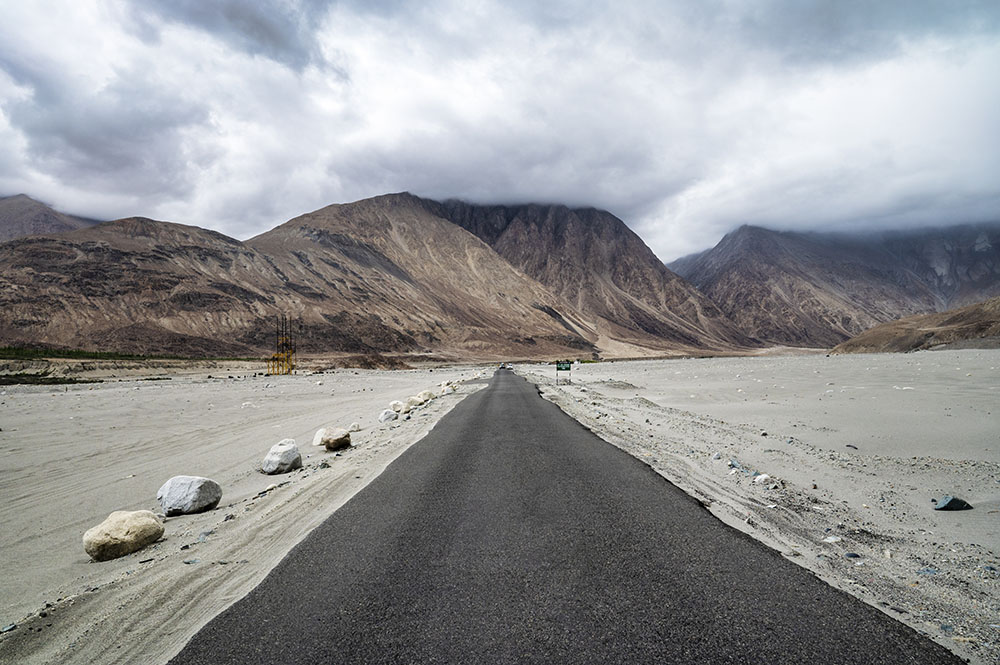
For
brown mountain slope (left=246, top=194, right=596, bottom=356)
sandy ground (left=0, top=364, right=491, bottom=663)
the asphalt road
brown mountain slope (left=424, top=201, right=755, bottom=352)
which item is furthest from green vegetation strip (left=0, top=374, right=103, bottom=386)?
brown mountain slope (left=424, top=201, right=755, bottom=352)

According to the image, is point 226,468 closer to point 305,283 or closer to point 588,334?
point 305,283

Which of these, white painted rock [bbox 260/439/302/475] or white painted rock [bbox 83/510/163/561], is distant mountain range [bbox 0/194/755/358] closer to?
white painted rock [bbox 260/439/302/475]

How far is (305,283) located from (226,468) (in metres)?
111

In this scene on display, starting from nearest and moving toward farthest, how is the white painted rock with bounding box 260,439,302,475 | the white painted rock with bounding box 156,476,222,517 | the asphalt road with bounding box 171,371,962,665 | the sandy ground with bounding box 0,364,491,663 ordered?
the asphalt road with bounding box 171,371,962,665, the sandy ground with bounding box 0,364,491,663, the white painted rock with bounding box 156,476,222,517, the white painted rock with bounding box 260,439,302,475

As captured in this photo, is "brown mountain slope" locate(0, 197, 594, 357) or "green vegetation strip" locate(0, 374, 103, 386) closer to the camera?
"green vegetation strip" locate(0, 374, 103, 386)

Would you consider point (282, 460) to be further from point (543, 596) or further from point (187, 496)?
point (543, 596)

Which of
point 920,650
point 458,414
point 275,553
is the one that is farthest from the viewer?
point 458,414

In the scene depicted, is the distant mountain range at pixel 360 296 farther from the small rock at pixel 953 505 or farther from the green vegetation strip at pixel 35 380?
the small rock at pixel 953 505

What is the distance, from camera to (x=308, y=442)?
12570mm

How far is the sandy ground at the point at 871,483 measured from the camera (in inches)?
141

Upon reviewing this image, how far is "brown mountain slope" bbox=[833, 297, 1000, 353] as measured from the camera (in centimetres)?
5372

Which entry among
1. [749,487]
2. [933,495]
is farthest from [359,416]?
[933,495]

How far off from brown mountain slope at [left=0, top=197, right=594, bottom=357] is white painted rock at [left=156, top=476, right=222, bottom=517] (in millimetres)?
83852

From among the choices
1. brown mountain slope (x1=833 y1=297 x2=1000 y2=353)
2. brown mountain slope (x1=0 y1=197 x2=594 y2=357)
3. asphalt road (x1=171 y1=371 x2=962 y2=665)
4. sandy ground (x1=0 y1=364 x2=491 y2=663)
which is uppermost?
brown mountain slope (x1=0 y1=197 x2=594 y2=357)
